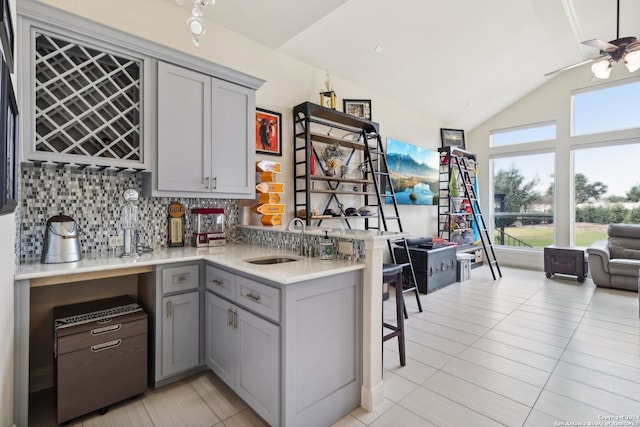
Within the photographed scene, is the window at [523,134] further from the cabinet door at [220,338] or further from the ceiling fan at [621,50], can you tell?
the cabinet door at [220,338]

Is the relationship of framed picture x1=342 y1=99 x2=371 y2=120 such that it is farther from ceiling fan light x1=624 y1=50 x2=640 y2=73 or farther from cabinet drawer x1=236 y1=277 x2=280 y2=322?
cabinet drawer x1=236 y1=277 x2=280 y2=322

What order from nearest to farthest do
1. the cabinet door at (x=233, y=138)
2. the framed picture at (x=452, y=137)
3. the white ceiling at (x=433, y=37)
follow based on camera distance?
1. the cabinet door at (x=233, y=138)
2. the white ceiling at (x=433, y=37)
3. the framed picture at (x=452, y=137)

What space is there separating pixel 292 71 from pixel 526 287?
4579 millimetres

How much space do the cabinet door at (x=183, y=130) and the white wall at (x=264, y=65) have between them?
0.55 m

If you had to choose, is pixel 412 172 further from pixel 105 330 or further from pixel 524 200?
pixel 105 330

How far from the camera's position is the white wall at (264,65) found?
245 centimetres

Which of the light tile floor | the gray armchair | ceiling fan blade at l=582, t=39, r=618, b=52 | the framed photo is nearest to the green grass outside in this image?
the gray armchair

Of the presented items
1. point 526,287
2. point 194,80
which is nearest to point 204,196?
point 194,80

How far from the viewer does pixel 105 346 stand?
1878 mm

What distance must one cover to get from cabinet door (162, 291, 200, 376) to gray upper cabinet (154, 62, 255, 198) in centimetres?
83

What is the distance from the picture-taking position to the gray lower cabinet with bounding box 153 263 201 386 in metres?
2.09

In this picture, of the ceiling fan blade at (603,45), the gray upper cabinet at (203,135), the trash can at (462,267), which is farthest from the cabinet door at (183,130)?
the trash can at (462,267)

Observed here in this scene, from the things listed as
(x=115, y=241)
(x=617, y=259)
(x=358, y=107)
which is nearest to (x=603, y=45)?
(x=358, y=107)

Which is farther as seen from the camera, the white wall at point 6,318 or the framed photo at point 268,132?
the framed photo at point 268,132
